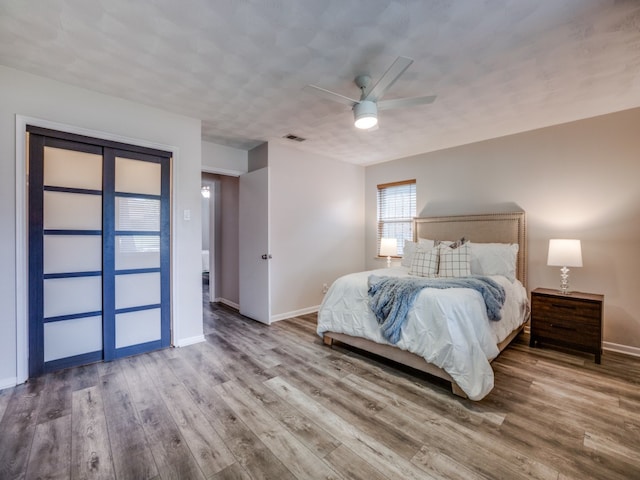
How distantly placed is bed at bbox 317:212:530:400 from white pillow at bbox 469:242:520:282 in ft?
0.04

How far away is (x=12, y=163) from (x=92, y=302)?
4.41 ft

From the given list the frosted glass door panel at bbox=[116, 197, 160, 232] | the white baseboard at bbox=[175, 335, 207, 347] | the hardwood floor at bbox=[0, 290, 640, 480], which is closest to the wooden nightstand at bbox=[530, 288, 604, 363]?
the hardwood floor at bbox=[0, 290, 640, 480]

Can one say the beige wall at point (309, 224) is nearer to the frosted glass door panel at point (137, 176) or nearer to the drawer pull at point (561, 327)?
the frosted glass door panel at point (137, 176)

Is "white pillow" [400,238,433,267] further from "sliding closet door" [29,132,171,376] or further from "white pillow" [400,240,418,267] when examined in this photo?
"sliding closet door" [29,132,171,376]

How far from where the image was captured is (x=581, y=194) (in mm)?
3336

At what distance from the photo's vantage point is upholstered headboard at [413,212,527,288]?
3699 millimetres

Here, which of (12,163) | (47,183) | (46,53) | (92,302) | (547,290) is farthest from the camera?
(547,290)

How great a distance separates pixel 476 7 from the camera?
1683mm

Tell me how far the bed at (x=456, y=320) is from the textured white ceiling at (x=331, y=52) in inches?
58.3

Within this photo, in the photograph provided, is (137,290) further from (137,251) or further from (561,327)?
(561,327)

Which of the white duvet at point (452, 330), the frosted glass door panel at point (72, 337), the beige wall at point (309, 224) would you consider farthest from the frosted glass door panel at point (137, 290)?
the white duvet at point (452, 330)

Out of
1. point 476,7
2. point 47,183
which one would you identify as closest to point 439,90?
point 476,7

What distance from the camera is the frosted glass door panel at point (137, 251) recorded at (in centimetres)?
295

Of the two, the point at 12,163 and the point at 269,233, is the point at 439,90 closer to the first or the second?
the point at 269,233
